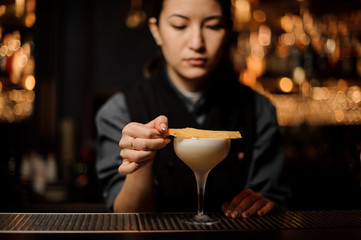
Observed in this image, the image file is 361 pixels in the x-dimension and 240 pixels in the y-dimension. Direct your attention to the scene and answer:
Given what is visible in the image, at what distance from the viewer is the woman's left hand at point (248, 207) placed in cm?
122

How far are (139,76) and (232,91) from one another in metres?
3.19

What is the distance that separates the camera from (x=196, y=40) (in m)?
1.48

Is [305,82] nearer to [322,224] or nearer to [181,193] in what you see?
[181,193]

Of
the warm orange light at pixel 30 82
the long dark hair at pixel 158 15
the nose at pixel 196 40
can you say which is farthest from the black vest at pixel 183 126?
the warm orange light at pixel 30 82

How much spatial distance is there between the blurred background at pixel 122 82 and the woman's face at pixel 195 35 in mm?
1844

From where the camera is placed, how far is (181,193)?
1708mm

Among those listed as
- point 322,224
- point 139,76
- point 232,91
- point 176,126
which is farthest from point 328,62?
point 322,224

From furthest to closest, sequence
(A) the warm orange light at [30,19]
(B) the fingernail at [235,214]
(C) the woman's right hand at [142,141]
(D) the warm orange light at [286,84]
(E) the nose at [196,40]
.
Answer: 1. (D) the warm orange light at [286,84]
2. (A) the warm orange light at [30,19]
3. (E) the nose at [196,40]
4. (B) the fingernail at [235,214]
5. (C) the woman's right hand at [142,141]

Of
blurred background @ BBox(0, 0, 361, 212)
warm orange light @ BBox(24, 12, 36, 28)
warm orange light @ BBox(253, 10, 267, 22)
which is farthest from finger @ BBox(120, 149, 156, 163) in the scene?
warm orange light @ BBox(253, 10, 267, 22)

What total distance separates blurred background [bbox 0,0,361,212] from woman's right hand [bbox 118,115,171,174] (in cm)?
207

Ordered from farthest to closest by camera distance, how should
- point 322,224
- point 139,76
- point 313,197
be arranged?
point 139,76
point 313,197
point 322,224

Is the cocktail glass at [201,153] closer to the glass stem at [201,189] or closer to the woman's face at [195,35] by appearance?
the glass stem at [201,189]

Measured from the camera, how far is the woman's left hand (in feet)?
4.00

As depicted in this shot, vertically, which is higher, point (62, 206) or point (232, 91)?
point (232, 91)
